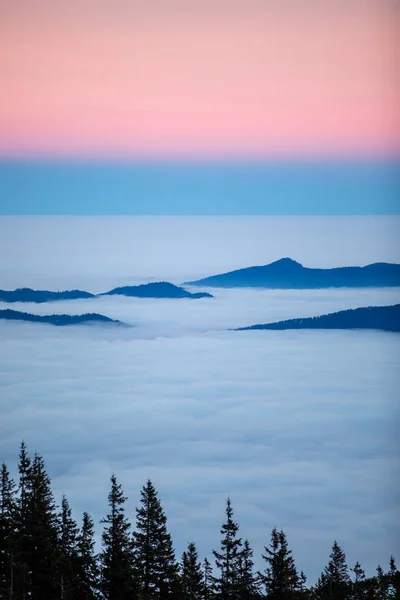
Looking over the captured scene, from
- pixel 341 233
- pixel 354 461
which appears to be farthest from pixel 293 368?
pixel 341 233

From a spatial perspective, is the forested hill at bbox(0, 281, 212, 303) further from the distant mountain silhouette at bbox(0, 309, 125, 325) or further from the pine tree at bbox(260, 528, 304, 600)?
the pine tree at bbox(260, 528, 304, 600)

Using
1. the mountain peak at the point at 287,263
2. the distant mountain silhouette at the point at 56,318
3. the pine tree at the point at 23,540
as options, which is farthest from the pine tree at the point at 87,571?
the mountain peak at the point at 287,263

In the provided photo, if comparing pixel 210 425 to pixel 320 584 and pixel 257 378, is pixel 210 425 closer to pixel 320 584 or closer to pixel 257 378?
pixel 257 378

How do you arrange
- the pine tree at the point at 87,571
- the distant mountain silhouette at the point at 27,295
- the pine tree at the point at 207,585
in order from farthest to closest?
the distant mountain silhouette at the point at 27,295
the pine tree at the point at 207,585
the pine tree at the point at 87,571

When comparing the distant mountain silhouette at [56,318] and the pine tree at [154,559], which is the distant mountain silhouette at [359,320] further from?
the pine tree at [154,559]

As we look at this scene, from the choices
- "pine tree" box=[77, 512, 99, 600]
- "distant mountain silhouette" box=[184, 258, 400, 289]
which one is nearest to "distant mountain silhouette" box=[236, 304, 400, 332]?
"distant mountain silhouette" box=[184, 258, 400, 289]

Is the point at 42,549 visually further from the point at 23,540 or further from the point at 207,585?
the point at 207,585
